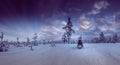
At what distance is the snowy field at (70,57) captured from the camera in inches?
114

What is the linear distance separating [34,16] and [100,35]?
1320mm

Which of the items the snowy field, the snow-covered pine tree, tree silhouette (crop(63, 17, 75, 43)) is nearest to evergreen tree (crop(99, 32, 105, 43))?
the snow-covered pine tree

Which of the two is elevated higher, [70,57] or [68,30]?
[68,30]

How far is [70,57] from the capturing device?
307 centimetres

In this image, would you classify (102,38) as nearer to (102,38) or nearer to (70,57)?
(102,38)

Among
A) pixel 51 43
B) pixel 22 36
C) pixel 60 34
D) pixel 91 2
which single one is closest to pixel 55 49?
pixel 51 43

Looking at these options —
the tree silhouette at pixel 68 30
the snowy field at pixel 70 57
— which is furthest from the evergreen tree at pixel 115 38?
the tree silhouette at pixel 68 30

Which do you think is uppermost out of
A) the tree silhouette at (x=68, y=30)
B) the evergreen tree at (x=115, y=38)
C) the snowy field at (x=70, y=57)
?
the tree silhouette at (x=68, y=30)

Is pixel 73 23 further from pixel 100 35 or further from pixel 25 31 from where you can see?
pixel 25 31

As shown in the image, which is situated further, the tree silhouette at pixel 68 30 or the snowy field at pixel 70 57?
the tree silhouette at pixel 68 30

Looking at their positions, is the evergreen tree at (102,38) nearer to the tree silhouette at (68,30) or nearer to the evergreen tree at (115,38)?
the evergreen tree at (115,38)

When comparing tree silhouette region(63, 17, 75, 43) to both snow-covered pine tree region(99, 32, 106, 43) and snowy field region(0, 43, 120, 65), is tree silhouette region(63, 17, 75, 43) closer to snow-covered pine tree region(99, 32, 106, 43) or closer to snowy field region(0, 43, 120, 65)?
snowy field region(0, 43, 120, 65)

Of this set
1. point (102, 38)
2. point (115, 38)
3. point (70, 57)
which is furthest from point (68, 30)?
point (115, 38)

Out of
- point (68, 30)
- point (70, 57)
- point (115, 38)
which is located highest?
point (68, 30)
